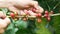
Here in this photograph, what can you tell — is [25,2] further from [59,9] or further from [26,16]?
[59,9]

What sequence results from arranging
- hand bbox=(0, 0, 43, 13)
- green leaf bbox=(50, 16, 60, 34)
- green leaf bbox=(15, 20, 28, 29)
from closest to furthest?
1. hand bbox=(0, 0, 43, 13)
2. green leaf bbox=(15, 20, 28, 29)
3. green leaf bbox=(50, 16, 60, 34)

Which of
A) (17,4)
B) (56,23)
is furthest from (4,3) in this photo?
(56,23)

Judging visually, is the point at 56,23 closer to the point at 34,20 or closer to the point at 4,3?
the point at 34,20

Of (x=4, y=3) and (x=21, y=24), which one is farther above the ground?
(x=4, y=3)

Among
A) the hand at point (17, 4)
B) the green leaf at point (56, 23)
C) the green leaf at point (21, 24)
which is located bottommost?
the green leaf at point (56, 23)

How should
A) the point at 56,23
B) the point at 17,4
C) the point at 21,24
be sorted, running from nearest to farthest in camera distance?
the point at 17,4, the point at 21,24, the point at 56,23

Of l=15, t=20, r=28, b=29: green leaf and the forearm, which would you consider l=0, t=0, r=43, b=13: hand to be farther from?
l=15, t=20, r=28, b=29: green leaf

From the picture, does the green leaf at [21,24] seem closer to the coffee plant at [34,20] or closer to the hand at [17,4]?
the coffee plant at [34,20]

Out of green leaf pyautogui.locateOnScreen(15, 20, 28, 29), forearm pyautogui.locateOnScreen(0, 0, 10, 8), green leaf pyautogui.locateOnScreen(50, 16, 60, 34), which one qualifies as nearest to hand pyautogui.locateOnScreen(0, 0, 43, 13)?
forearm pyautogui.locateOnScreen(0, 0, 10, 8)

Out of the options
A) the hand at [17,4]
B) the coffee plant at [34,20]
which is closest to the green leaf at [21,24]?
the coffee plant at [34,20]
